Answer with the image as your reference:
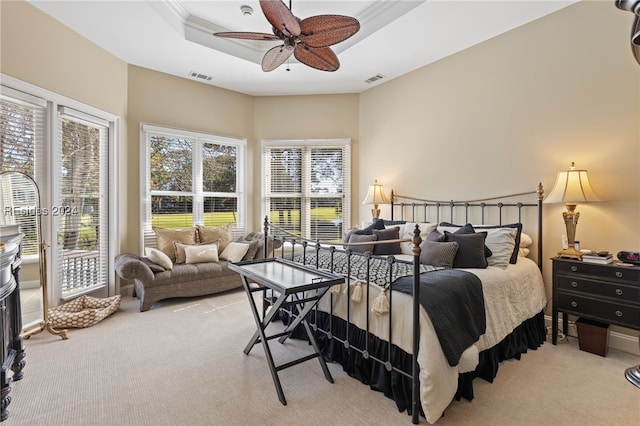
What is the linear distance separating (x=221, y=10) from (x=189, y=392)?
3.60 metres

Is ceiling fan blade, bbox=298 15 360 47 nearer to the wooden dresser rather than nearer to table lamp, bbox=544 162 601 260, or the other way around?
table lamp, bbox=544 162 601 260

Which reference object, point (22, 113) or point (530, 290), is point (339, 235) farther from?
point (22, 113)

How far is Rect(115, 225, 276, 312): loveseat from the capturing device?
3670mm

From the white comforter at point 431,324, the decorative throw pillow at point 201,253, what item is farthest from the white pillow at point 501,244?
the decorative throw pillow at point 201,253

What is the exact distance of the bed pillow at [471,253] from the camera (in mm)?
2756

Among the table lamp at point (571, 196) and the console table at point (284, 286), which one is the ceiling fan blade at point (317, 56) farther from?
the table lamp at point (571, 196)

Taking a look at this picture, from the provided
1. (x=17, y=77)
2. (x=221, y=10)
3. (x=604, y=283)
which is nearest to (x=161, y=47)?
(x=221, y=10)

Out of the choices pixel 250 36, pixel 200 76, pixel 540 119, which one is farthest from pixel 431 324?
pixel 200 76

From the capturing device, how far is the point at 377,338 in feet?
7.11

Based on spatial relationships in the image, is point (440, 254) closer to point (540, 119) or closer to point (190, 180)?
point (540, 119)

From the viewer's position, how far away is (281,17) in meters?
2.17

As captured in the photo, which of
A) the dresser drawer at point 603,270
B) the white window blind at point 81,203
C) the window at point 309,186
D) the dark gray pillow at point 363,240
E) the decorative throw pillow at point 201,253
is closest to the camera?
Answer: the dresser drawer at point 603,270

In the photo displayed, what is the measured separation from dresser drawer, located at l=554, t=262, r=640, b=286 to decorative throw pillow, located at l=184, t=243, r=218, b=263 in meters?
3.92

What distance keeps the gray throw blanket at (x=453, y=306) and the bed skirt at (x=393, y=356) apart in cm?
27
